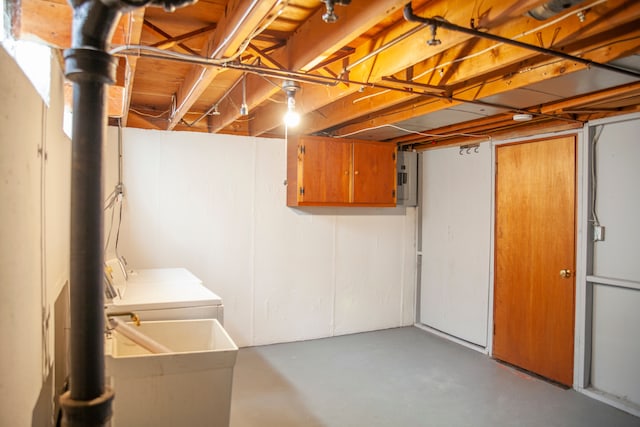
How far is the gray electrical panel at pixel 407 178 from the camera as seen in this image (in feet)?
17.3

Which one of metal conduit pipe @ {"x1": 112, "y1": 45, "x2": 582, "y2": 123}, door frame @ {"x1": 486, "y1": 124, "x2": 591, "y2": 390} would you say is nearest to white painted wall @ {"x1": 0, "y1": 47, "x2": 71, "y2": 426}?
metal conduit pipe @ {"x1": 112, "y1": 45, "x2": 582, "y2": 123}

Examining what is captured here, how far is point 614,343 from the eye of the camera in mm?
3387

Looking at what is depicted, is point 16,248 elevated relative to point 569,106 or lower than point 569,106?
lower

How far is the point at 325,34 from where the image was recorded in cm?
207

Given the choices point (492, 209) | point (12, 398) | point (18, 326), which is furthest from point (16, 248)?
point (492, 209)

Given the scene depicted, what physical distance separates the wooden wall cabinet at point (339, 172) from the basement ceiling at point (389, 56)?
57cm

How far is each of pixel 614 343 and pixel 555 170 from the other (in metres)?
1.43

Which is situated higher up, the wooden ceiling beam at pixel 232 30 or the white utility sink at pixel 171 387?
the wooden ceiling beam at pixel 232 30

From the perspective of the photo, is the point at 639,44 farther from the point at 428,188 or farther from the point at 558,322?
the point at 428,188

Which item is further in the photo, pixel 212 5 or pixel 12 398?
pixel 212 5

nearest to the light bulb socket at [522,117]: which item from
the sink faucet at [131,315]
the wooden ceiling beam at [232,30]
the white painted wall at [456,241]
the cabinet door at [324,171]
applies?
the white painted wall at [456,241]

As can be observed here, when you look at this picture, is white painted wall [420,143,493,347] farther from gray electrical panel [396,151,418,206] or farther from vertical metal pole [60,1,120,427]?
vertical metal pole [60,1,120,427]

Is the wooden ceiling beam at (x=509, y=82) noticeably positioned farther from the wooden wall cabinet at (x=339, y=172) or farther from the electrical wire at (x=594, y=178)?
the electrical wire at (x=594, y=178)

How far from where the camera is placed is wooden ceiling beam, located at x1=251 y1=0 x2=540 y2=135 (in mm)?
1762
